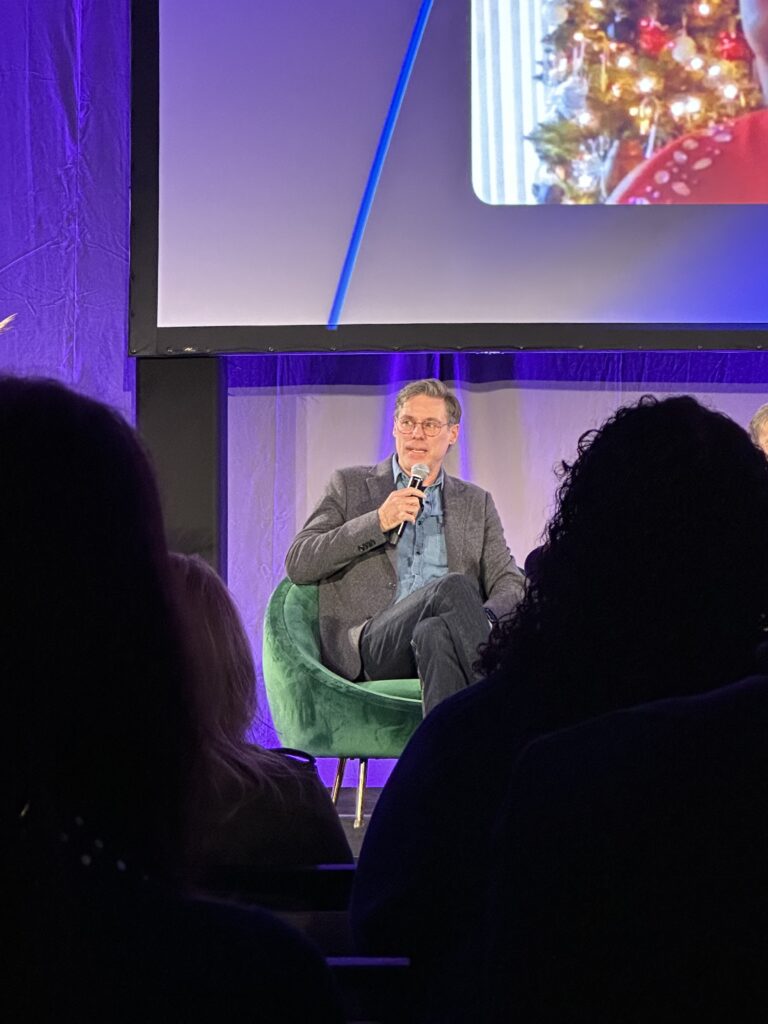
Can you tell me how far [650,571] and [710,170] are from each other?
3047mm

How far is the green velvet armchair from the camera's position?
3.43 meters

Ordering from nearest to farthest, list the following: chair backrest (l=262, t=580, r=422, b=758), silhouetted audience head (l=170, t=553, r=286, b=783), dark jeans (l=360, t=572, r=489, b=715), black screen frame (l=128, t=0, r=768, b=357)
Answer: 1. silhouetted audience head (l=170, t=553, r=286, b=783)
2. dark jeans (l=360, t=572, r=489, b=715)
3. chair backrest (l=262, t=580, r=422, b=758)
4. black screen frame (l=128, t=0, r=768, b=357)

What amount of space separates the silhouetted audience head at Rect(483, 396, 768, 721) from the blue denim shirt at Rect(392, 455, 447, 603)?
2.51 m

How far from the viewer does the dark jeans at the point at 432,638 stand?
131 inches

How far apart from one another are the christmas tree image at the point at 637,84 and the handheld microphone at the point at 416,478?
99 centimetres

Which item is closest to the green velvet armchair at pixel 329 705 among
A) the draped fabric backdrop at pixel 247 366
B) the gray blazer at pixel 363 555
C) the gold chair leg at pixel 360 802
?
the gold chair leg at pixel 360 802

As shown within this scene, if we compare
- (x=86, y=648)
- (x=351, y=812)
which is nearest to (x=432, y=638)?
(x=351, y=812)

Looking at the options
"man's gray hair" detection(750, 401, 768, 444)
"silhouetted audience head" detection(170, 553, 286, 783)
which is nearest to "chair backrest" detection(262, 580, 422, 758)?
"man's gray hair" detection(750, 401, 768, 444)

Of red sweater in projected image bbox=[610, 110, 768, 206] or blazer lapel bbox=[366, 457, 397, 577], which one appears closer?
blazer lapel bbox=[366, 457, 397, 577]

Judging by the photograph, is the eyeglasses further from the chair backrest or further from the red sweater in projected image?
the red sweater in projected image

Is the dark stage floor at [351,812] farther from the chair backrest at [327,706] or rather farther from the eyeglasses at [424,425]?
the eyeglasses at [424,425]

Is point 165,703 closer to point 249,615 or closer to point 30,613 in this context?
point 30,613

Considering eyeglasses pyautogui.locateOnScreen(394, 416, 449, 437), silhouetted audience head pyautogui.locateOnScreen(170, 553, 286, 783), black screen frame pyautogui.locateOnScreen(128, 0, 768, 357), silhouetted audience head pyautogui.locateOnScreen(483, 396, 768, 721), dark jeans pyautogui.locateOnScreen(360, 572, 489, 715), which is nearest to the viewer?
silhouetted audience head pyautogui.locateOnScreen(483, 396, 768, 721)

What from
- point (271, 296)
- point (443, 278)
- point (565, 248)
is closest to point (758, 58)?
point (565, 248)
